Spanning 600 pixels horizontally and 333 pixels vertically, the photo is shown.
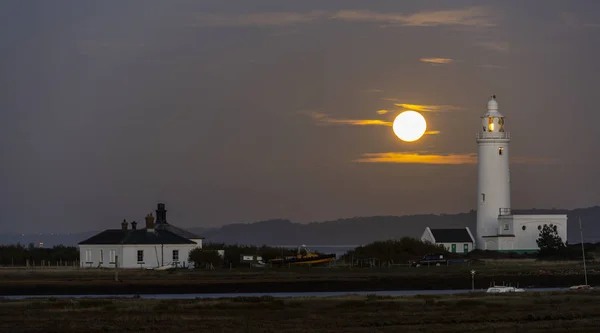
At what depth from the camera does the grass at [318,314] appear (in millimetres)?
31516

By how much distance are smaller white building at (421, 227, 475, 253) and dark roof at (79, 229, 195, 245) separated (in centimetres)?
1806

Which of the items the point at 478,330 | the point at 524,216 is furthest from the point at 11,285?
the point at 524,216

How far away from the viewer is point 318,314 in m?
35.5

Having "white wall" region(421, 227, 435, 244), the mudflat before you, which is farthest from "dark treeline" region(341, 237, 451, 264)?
the mudflat

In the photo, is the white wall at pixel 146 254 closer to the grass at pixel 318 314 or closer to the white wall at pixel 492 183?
the white wall at pixel 492 183

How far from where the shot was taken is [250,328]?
1236 inches

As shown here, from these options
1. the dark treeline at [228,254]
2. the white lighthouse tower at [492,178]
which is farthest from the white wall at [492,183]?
the dark treeline at [228,254]

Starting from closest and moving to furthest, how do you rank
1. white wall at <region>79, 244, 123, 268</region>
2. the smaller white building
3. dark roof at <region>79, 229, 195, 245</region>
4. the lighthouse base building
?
white wall at <region>79, 244, 123, 268</region> → dark roof at <region>79, 229, 195, 245</region> → the lighthouse base building → the smaller white building

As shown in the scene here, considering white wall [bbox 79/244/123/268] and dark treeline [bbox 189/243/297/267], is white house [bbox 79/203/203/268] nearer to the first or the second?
white wall [bbox 79/244/123/268]

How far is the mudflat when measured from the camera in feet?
164

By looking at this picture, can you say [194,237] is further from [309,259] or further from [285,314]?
[285,314]

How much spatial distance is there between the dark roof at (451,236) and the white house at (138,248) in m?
17.5

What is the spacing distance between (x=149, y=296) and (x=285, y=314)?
11773mm

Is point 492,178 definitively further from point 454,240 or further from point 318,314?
point 318,314
